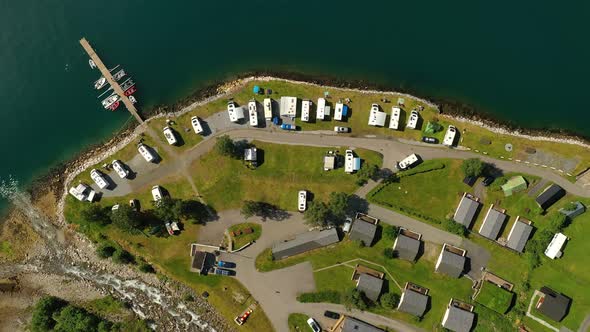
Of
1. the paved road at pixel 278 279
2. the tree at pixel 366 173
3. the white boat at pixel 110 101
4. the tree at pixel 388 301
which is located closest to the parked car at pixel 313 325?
the paved road at pixel 278 279

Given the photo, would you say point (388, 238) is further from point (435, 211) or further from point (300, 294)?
point (300, 294)

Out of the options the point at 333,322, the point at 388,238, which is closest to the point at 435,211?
the point at 388,238

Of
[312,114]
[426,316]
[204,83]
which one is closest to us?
[426,316]

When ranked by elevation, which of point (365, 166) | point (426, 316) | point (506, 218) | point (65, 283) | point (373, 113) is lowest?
point (426, 316)

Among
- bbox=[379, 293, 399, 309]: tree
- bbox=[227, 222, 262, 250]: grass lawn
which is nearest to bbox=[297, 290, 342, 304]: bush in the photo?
bbox=[379, 293, 399, 309]: tree

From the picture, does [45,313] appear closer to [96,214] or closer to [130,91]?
[96,214]

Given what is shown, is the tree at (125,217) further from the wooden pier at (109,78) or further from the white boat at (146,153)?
the wooden pier at (109,78)

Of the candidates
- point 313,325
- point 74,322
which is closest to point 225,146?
point 313,325

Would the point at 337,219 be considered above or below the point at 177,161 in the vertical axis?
below
